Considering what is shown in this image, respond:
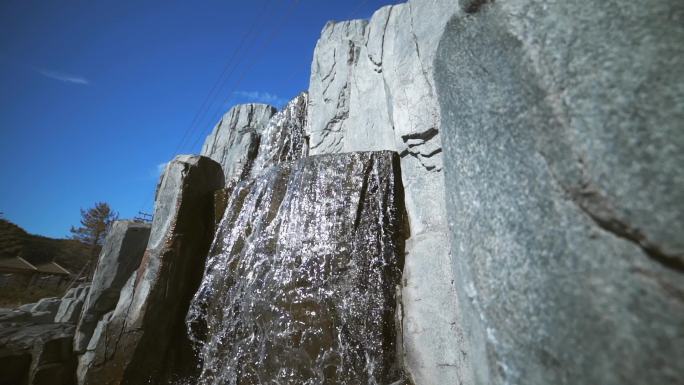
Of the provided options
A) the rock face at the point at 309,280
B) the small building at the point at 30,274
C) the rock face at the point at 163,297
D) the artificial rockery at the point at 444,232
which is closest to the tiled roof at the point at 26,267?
the small building at the point at 30,274

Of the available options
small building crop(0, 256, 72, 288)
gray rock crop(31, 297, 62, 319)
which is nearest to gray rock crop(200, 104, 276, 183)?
gray rock crop(31, 297, 62, 319)

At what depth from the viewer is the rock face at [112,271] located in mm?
4977

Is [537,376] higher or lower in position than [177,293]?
lower

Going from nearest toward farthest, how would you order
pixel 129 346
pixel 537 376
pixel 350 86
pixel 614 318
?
pixel 614 318 → pixel 537 376 → pixel 129 346 → pixel 350 86

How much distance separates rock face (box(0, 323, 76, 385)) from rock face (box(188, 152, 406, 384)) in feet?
6.97

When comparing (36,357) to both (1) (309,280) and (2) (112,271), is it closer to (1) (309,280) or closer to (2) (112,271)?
(2) (112,271)

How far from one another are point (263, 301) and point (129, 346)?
5.68 ft

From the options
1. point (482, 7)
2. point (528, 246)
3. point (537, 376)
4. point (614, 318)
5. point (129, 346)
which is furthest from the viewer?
point (129, 346)

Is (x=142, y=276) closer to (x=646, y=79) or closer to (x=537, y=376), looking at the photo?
(x=537, y=376)

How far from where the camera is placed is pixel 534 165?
1.12 meters

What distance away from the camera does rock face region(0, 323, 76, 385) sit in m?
4.21

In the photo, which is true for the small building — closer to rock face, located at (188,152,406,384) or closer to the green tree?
the green tree

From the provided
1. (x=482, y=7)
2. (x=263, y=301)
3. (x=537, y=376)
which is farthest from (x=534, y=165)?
(x=263, y=301)

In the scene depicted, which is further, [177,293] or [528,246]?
[177,293]
